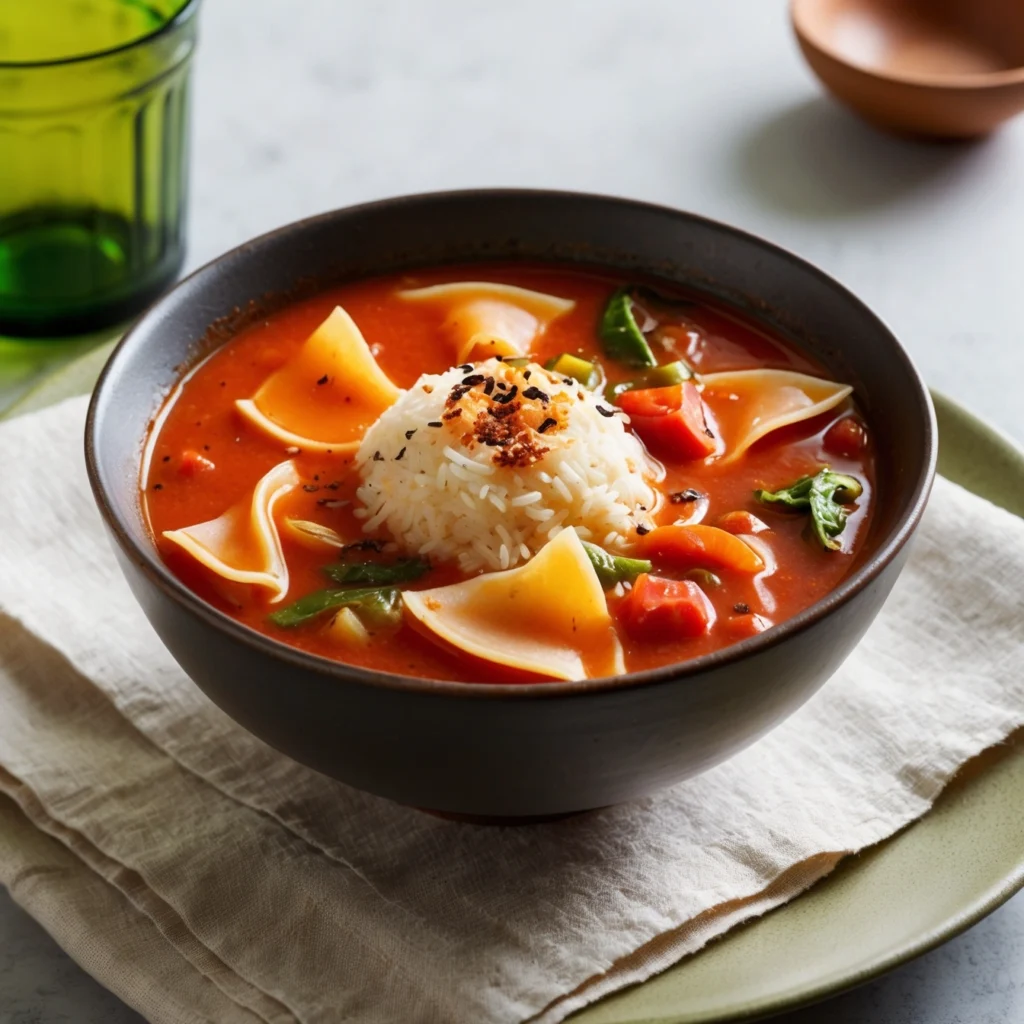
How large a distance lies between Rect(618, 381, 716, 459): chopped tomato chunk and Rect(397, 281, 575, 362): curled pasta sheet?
397 millimetres

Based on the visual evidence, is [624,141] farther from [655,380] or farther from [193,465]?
[193,465]

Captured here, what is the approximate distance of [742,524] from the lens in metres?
3.32

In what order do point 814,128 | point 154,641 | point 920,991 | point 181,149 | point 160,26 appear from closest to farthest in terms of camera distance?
point 920,991
point 154,641
point 160,26
point 181,149
point 814,128

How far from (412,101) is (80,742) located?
370cm

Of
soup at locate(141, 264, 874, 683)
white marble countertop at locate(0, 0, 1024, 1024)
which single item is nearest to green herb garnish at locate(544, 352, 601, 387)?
soup at locate(141, 264, 874, 683)

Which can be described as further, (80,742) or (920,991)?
(80,742)

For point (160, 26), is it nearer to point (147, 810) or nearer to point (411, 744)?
point (147, 810)

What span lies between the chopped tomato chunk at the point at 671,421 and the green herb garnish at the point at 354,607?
0.79m

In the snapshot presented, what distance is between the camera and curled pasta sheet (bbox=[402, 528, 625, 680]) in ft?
9.86

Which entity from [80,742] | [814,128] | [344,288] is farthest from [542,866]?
[814,128]

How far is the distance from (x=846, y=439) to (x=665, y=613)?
79cm

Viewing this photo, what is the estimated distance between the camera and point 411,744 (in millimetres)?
2775

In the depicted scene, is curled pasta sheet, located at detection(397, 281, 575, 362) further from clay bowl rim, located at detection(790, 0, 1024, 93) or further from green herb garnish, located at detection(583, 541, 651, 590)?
clay bowl rim, located at detection(790, 0, 1024, 93)

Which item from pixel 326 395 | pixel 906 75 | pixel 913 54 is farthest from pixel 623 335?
pixel 913 54
